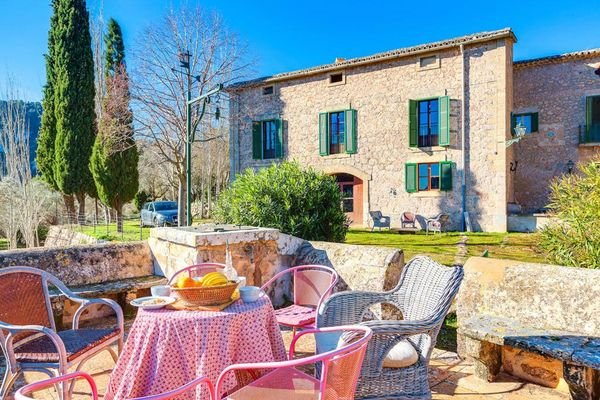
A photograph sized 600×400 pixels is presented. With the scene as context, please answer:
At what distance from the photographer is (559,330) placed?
2553 millimetres

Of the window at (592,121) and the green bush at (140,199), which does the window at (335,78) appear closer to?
the window at (592,121)

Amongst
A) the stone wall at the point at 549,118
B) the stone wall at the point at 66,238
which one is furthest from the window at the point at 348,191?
the stone wall at the point at 66,238

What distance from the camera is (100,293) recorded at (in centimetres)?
380

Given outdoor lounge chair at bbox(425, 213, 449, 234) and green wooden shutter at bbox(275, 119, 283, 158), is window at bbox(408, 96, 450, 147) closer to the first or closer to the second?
outdoor lounge chair at bbox(425, 213, 449, 234)

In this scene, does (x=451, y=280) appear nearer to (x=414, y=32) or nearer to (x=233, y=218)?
(x=233, y=218)

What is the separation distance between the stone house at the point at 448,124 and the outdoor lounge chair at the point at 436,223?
0.48 metres

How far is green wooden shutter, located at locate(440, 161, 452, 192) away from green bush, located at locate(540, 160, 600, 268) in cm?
1002

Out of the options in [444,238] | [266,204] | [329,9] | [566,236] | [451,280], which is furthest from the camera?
[329,9]

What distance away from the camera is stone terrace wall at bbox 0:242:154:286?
12.8 ft

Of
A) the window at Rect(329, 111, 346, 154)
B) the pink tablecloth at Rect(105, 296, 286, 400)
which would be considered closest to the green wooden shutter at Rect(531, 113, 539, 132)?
the window at Rect(329, 111, 346, 154)

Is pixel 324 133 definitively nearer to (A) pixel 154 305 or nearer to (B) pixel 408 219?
(B) pixel 408 219

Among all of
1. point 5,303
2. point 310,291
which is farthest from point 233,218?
point 5,303

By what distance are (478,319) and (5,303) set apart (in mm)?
2995

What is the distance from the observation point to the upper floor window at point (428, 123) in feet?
46.4
